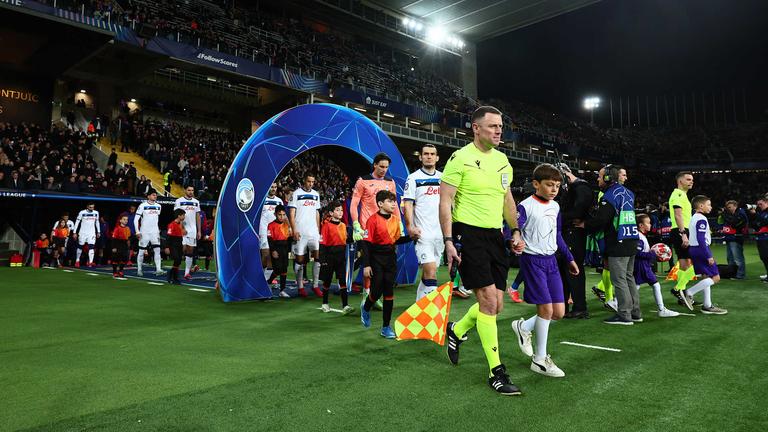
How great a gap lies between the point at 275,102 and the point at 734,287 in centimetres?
2489

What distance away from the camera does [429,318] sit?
436 cm

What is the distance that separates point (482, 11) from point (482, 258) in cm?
3798

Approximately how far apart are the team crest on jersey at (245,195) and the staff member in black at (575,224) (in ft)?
15.1

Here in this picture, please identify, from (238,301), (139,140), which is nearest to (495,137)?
(238,301)

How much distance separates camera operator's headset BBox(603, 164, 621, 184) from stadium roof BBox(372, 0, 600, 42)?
33126 millimetres

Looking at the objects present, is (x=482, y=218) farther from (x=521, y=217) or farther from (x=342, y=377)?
(x=342, y=377)

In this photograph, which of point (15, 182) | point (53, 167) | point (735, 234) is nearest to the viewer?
point (735, 234)

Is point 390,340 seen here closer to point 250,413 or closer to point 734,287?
point 250,413

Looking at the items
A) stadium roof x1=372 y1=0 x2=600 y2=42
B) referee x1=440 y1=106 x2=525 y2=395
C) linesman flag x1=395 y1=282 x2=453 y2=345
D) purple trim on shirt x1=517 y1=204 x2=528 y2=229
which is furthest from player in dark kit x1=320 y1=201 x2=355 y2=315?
stadium roof x1=372 y1=0 x2=600 y2=42

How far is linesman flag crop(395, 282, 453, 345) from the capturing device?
13.8 feet

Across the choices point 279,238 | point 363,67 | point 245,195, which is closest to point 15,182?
point 279,238

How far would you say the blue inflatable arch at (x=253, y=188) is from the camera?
7277 millimetres

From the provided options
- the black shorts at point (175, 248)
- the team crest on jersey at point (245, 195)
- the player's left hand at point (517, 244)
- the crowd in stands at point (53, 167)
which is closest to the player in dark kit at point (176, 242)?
the black shorts at point (175, 248)

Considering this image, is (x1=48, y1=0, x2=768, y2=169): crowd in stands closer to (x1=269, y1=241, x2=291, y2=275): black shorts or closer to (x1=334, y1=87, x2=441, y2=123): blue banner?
(x1=334, y1=87, x2=441, y2=123): blue banner
